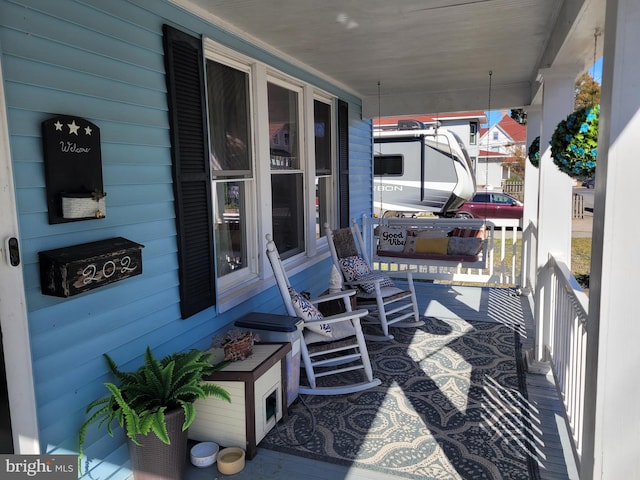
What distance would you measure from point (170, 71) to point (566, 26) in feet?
7.04

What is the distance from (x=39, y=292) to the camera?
1884mm

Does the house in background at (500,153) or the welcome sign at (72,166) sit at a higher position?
the house in background at (500,153)

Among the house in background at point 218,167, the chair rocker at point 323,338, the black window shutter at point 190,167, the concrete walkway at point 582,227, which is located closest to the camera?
the house in background at point 218,167

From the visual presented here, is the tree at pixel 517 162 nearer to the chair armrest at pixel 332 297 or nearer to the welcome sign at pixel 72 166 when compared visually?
the chair armrest at pixel 332 297

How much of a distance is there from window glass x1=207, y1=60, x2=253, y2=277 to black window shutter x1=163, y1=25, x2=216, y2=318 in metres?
0.30

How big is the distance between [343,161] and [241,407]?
144 inches

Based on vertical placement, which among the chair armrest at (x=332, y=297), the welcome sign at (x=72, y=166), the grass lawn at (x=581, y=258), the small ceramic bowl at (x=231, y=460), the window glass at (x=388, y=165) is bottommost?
the grass lawn at (x=581, y=258)

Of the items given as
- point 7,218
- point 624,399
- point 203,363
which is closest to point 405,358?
point 203,363

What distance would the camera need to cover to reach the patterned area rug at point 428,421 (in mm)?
2428

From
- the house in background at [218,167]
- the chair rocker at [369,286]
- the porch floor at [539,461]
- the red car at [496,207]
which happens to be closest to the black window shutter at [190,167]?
the house in background at [218,167]

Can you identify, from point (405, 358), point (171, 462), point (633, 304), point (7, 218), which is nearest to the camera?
point (633, 304)

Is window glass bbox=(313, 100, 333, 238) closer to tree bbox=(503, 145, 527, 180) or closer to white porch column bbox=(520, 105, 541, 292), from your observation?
white porch column bbox=(520, 105, 541, 292)

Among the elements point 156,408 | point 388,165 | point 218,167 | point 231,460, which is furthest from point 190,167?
point 388,165

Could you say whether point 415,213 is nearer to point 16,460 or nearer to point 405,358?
point 405,358
